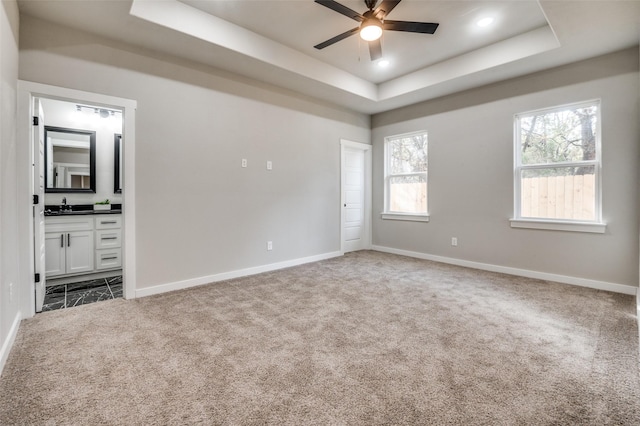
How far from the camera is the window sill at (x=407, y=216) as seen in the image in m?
5.21

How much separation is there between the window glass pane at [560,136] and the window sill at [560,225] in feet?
2.54

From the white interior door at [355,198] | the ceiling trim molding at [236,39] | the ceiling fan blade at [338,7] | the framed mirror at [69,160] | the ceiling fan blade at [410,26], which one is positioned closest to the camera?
the ceiling fan blade at [338,7]

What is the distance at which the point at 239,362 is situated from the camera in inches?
78.4

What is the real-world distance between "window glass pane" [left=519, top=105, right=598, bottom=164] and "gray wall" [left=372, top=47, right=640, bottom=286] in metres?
0.14

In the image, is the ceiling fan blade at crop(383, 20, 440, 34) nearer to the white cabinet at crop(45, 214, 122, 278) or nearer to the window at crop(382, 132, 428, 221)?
the window at crop(382, 132, 428, 221)

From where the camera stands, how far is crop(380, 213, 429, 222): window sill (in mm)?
5211

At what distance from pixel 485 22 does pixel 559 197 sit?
7.58ft

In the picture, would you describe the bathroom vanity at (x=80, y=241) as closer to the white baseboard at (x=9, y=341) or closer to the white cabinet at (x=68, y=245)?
the white cabinet at (x=68, y=245)

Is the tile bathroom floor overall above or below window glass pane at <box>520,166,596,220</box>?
below

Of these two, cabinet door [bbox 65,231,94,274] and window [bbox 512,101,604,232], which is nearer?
window [bbox 512,101,604,232]

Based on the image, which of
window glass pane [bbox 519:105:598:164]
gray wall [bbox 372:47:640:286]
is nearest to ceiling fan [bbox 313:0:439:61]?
gray wall [bbox 372:47:640:286]

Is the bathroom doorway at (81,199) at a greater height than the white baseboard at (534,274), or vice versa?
the bathroom doorway at (81,199)

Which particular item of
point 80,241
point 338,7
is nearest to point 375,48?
point 338,7

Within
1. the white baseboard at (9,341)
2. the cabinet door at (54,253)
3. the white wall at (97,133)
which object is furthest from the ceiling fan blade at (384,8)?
the cabinet door at (54,253)
